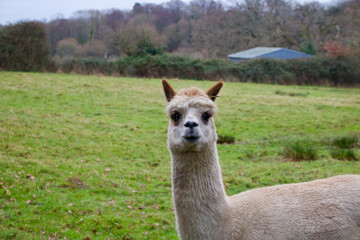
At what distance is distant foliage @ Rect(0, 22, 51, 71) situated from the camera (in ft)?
95.7

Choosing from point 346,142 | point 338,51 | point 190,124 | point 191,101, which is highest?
point 338,51

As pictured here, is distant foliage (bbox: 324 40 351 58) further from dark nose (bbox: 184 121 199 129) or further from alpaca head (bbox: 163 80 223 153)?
dark nose (bbox: 184 121 199 129)

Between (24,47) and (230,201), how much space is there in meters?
30.1

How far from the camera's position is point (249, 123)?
16.4 m

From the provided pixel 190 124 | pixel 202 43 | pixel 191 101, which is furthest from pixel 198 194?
pixel 202 43

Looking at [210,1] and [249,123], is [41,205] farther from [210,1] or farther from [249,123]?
[210,1]

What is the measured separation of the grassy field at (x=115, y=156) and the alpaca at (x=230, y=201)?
249cm

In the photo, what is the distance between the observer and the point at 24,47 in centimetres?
2991

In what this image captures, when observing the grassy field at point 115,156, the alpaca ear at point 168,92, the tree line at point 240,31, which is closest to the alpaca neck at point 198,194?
the alpaca ear at point 168,92

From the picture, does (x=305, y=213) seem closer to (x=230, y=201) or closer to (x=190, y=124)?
(x=230, y=201)

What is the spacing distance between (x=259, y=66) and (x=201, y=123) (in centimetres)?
3524

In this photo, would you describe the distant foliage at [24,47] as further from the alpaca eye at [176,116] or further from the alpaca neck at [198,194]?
the alpaca neck at [198,194]

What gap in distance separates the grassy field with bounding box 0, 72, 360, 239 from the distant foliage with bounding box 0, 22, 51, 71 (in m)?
8.95

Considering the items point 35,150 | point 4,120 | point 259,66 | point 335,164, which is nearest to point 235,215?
point 335,164
